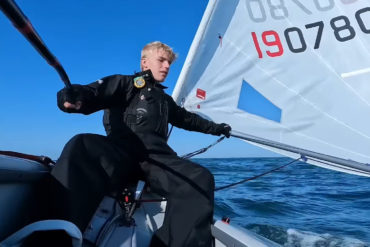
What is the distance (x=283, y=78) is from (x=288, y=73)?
0.06 m

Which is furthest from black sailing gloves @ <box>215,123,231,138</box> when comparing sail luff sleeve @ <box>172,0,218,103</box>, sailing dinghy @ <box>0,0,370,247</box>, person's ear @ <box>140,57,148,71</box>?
person's ear @ <box>140,57,148,71</box>

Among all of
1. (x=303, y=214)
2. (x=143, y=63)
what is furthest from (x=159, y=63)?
(x=303, y=214)

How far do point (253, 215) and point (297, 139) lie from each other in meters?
2.63

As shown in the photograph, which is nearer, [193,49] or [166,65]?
[166,65]

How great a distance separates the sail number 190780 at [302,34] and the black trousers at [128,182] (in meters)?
1.42

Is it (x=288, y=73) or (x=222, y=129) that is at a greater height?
(x=288, y=73)

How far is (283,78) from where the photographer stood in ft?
8.39

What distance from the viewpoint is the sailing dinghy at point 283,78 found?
2.26 metres

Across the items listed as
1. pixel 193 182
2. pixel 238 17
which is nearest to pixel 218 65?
pixel 238 17

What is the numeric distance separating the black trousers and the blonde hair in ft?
2.92

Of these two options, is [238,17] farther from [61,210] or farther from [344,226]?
[344,226]

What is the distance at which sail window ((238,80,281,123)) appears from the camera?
2578 millimetres

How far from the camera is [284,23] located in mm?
2529

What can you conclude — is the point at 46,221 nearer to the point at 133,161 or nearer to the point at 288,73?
the point at 133,161
